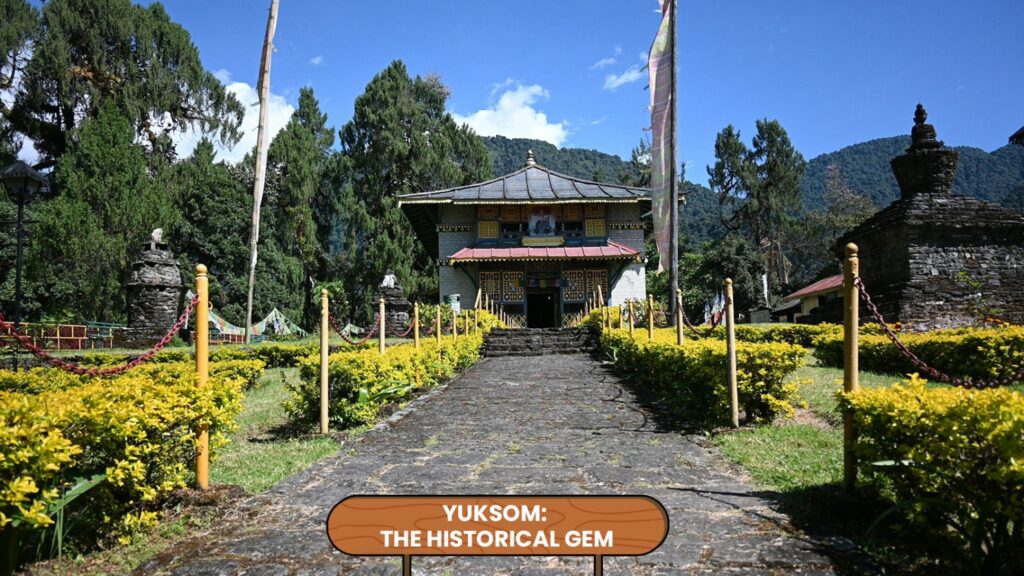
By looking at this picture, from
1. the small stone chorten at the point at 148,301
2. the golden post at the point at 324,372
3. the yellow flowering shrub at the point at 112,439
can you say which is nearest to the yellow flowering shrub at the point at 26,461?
the yellow flowering shrub at the point at 112,439

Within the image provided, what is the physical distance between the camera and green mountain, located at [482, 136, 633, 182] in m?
73.4

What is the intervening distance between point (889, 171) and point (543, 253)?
72689 mm

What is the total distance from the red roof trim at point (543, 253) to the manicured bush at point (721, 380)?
14.7 meters

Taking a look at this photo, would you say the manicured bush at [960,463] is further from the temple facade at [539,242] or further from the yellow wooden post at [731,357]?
the temple facade at [539,242]

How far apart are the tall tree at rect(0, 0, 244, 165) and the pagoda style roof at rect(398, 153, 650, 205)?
13.2 meters

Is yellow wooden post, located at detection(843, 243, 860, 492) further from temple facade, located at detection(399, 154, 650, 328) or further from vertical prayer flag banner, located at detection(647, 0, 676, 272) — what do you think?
temple facade, located at detection(399, 154, 650, 328)

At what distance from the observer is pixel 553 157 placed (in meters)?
76.2

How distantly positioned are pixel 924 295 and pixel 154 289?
749 inches

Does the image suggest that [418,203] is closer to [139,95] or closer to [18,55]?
[139,95]

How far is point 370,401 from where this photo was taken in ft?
21.2

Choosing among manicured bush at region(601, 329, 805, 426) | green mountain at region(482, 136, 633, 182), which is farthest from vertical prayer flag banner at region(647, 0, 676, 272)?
green mountain at region(482, 136, 633, 182)

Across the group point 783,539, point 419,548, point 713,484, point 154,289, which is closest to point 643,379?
point 713,484

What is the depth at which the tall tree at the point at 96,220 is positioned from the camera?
21875 millimetres

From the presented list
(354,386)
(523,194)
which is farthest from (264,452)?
(523,194)
